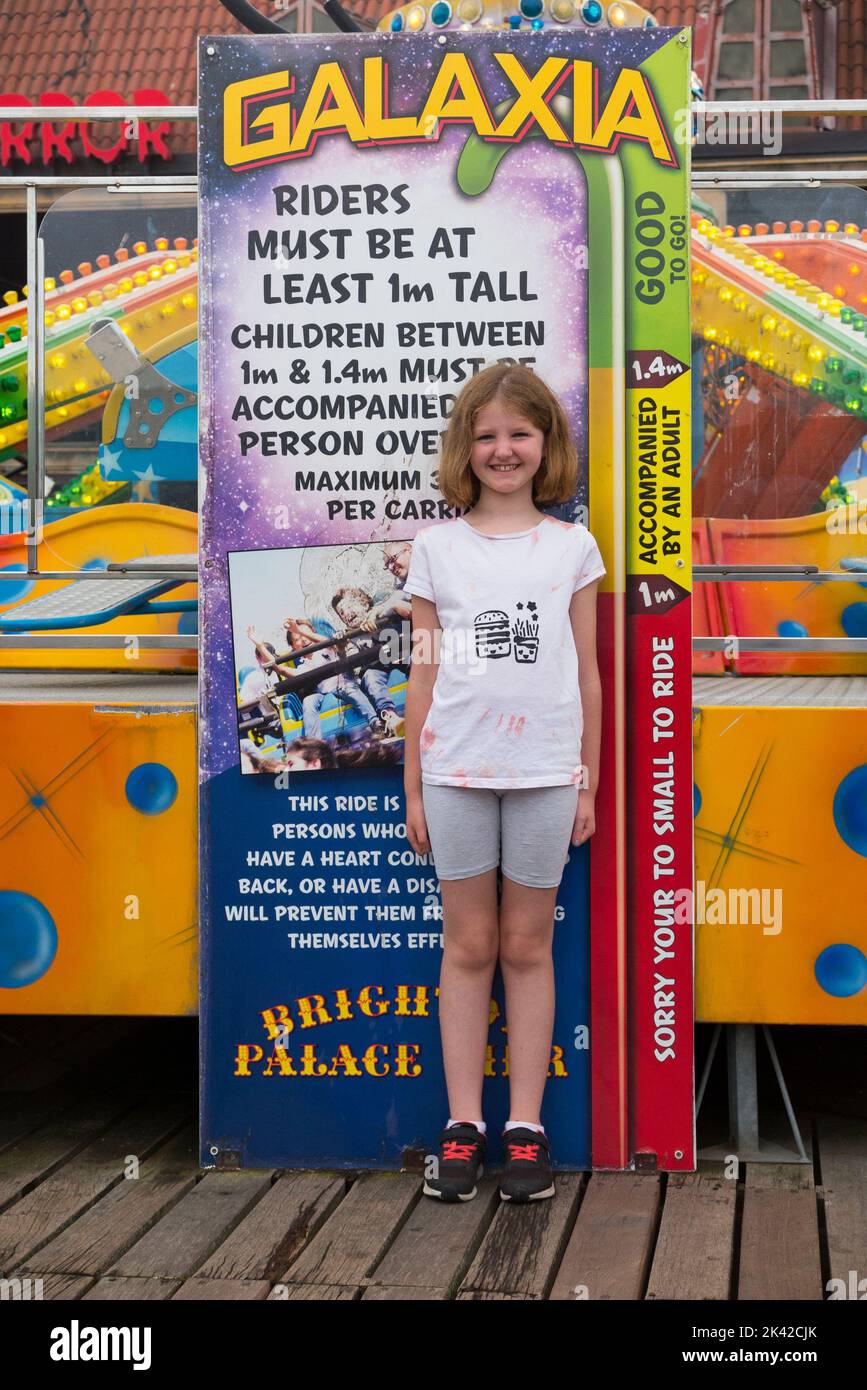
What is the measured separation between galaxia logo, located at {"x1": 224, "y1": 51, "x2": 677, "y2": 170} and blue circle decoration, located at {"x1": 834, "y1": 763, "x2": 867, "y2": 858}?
132 cm

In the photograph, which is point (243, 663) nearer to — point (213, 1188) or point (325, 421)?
point (325, 421)

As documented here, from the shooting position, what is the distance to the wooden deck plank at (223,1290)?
277 cm

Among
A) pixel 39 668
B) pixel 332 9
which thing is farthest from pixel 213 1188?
pixel 332 9

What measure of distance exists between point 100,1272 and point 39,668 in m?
1.66

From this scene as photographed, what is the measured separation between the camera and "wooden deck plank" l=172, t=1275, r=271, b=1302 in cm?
277

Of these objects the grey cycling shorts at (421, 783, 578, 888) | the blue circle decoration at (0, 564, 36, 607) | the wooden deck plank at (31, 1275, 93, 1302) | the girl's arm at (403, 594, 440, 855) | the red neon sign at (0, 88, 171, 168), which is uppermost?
the red neon sign at (0, 88, 171, 168)

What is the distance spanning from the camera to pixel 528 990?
324 cm

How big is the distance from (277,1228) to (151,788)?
963mm

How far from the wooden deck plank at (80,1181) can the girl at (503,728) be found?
71 cm

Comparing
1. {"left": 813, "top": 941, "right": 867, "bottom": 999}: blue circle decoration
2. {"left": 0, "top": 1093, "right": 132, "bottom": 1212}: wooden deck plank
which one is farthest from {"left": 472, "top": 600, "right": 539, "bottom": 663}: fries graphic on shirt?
{"left": 0, "top": 1093, "right": 132, "bottom": 1212}: wooden deck plank

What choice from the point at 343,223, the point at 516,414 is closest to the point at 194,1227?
the point at 516,414

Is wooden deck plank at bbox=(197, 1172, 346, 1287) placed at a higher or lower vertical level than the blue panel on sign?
lower

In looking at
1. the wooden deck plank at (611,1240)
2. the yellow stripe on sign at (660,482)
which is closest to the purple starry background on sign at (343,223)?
the yellow stripe on sign at (660,482)

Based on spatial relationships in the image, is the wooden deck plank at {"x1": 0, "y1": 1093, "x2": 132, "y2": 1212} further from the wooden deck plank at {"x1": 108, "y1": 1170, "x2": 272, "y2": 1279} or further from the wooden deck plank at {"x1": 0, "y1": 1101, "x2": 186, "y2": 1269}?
the wooden deck plank at {"x1": 108, "y1": 1170, "x2": 272, "y2": 1279}
